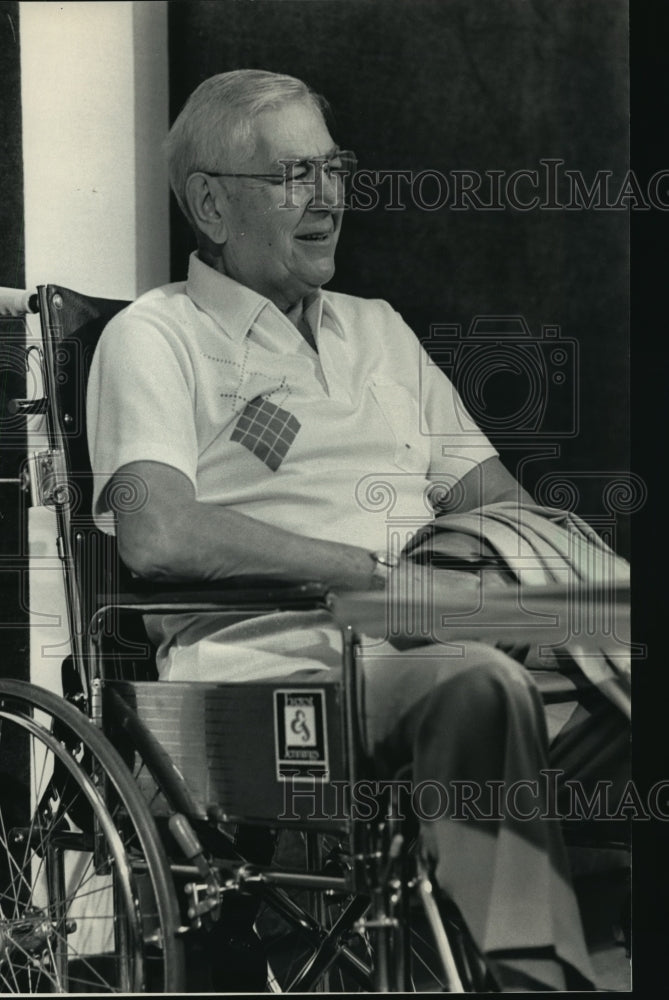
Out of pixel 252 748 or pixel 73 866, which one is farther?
pixel 73 866

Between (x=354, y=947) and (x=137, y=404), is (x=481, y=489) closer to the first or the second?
(x=137, y=404)

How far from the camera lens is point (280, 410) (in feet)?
8.11

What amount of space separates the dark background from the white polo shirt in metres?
0.07

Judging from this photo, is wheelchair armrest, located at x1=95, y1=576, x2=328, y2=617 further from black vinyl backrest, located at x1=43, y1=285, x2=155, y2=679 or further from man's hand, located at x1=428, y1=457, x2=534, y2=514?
man's hand, located at x1=428, y1=457, x2=534, y2=514

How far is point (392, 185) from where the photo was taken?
2547 millimetres

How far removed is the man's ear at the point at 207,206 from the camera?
2492 mm

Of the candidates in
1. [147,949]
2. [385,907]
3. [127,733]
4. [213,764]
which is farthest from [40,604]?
[385,907]

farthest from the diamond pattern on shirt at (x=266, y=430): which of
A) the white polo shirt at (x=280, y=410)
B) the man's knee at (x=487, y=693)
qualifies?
the man's knee at (x=487, y=693)

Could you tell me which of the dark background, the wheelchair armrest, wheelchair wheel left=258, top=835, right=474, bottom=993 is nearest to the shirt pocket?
the dark background

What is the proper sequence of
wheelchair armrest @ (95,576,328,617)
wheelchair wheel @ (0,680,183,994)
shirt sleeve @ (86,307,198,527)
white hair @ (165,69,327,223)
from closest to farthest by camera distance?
1. wheelchair armrest @ (95,576,328,617)
2. wheelchair wheel @ (0,680,183,994)
3. shirt sleeve @ (86,307,198,527)
4. white hair @ (165,69,327,223)

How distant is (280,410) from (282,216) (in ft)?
1.12

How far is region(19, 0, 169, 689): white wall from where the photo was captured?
2506mm

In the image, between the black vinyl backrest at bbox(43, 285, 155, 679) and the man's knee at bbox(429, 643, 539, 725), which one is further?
the black vinyl backrest at bbox(43, 285, 155, 679)

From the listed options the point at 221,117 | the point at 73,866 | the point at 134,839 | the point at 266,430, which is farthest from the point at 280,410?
the point at 73,866
